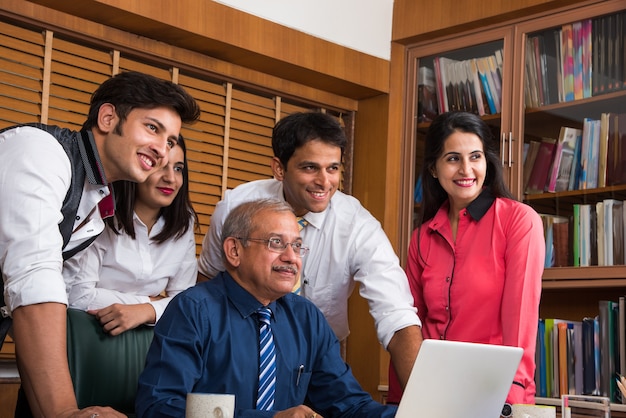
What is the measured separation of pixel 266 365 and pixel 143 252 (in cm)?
56

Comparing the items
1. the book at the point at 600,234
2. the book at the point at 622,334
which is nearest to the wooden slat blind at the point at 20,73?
the book at the point at 600,234

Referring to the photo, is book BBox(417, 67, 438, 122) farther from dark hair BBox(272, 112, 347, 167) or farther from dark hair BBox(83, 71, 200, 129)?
dark hair BBox(83, 71, 200, 129)

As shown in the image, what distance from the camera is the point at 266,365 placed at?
207cm

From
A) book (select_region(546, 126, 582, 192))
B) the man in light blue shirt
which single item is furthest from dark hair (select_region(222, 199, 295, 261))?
book (select_region(546, 126, 582, 192))

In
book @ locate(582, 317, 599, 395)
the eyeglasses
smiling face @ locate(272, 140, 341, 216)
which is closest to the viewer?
the eyeglasses

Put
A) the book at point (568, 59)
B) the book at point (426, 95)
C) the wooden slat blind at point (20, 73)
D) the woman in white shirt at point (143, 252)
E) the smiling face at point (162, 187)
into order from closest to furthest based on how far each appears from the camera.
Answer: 1. the woman in white shirt at point (143, 252)
2. the smiling face at point (162, 187)
3. the wooden slat blind at point (20, 73)
4. the book at point (568, 59)
5. the book at point (426, 95)

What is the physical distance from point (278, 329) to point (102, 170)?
0.56 m

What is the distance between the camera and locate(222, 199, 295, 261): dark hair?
85.7 inches

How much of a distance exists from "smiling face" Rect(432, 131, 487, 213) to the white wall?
1.32 metres

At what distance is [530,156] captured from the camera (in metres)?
3.68

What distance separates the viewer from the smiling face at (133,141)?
2105 mm

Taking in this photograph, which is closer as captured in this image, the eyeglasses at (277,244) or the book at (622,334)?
the eyeglasses at (277,244)

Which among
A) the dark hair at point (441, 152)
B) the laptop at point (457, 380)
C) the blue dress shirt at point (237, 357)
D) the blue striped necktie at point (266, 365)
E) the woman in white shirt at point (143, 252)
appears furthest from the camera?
the dark hair at point (441, 152)

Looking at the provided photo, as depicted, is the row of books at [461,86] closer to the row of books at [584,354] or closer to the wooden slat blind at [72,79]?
the row of books at [584,354]
